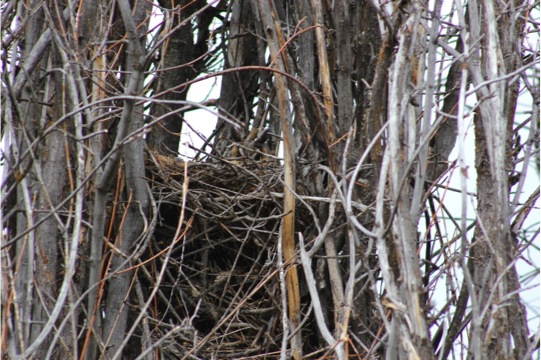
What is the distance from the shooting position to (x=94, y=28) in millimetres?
3240

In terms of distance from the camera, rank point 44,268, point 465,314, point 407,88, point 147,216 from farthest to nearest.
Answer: point 147,216
point 465,314
point 44,268
point 407,88

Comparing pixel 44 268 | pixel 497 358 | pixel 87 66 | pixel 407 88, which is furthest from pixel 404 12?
pixel 44 268

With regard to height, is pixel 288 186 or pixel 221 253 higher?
pixel 288 186

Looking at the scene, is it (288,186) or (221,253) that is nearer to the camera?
(288,186)

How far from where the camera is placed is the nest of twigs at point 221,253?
356 cm

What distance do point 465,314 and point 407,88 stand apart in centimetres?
145

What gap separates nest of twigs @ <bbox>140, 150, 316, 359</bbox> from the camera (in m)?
3.56

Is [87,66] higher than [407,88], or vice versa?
[87,66]

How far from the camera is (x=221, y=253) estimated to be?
12.6 ft

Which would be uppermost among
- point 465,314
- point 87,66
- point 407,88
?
point 87,66

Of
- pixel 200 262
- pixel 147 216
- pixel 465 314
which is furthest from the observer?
pixel 200 262

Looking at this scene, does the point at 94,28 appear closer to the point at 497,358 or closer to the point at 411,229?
the point at 411,229

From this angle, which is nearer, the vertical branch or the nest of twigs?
the vertical branch

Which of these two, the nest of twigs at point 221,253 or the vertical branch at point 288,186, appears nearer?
the vertical branch at point 288,186
